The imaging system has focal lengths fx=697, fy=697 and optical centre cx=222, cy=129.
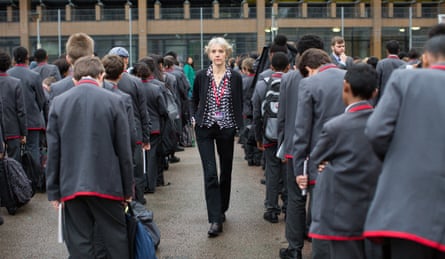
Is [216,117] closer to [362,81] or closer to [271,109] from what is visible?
[271,109]

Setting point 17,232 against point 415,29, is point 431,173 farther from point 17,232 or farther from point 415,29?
point 415,29

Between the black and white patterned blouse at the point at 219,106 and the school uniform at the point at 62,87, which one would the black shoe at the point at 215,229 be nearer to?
the black and white patterned blouse at the point at 219,106

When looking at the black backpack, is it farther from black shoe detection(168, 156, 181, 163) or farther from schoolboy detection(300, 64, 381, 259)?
black shoe detection(168, 156, 181, 163)

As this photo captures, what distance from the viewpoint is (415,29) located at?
93.8 ft

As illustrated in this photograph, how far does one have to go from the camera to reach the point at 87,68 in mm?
5469

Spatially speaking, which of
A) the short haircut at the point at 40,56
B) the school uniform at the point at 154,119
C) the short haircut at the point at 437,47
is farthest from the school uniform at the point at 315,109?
the short haircut at the point at 40,56

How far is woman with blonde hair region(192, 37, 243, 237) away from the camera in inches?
302

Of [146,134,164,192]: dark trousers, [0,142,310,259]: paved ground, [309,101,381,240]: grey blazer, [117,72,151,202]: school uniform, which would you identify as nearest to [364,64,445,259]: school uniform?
[309,101,381,240]: grey blazer

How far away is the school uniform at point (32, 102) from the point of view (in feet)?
34.5

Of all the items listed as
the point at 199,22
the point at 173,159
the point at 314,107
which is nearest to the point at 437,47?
the point at 314,107

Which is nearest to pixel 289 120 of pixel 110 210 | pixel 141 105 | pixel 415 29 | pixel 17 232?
pixel 110 210

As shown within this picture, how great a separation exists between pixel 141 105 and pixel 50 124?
3726 mm

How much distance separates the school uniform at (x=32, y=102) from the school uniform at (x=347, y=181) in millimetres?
6910

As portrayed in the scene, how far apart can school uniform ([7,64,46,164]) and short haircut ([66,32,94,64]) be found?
3759 millimetres
